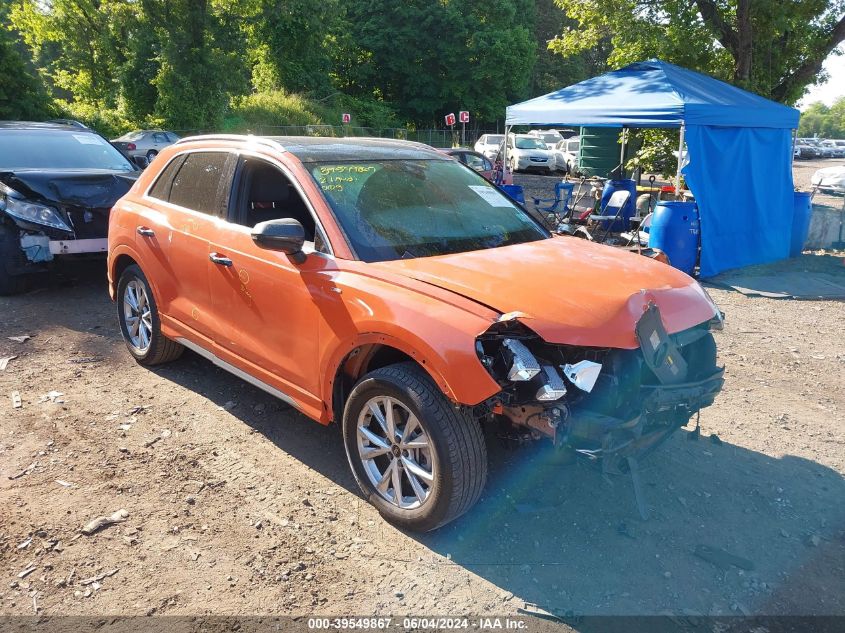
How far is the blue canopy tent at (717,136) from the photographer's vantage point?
9453 mm

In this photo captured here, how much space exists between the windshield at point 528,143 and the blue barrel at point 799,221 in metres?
17.3

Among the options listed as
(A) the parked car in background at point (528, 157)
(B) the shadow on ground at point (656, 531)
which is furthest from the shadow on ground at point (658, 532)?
(A) the parked car in background at point (528, 157)

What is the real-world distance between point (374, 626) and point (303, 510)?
926mm

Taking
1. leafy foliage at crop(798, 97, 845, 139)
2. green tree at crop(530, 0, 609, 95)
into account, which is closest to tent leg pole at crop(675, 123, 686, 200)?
green tree at crop(530, 0, 609, 95)

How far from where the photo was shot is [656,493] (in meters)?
3.71

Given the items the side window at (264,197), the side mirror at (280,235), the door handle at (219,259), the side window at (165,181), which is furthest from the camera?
the side window at (165,181)

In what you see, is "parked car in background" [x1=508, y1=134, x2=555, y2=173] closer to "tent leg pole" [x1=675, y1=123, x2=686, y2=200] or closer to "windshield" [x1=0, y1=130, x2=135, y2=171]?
"tent leg pole" [x1=675, y1=123, x2=686, y2=200]

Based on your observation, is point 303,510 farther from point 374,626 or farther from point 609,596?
point 609,596

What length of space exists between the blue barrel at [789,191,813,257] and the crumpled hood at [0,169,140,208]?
9902 millimetres

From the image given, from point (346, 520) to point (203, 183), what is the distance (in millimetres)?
2478

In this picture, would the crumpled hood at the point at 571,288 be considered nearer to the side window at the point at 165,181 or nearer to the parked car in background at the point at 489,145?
the side window at the point at 165,181

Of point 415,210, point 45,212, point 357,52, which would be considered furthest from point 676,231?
point 357,52

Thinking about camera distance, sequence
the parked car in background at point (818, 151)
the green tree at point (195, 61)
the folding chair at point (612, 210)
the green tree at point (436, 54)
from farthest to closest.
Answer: the parked car in background at point (818, 151) → the green tree at point (436, 54) → the green tree at point (195, 61) → the folding chair at point (612, 210)

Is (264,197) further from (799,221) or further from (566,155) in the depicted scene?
(566,155)
